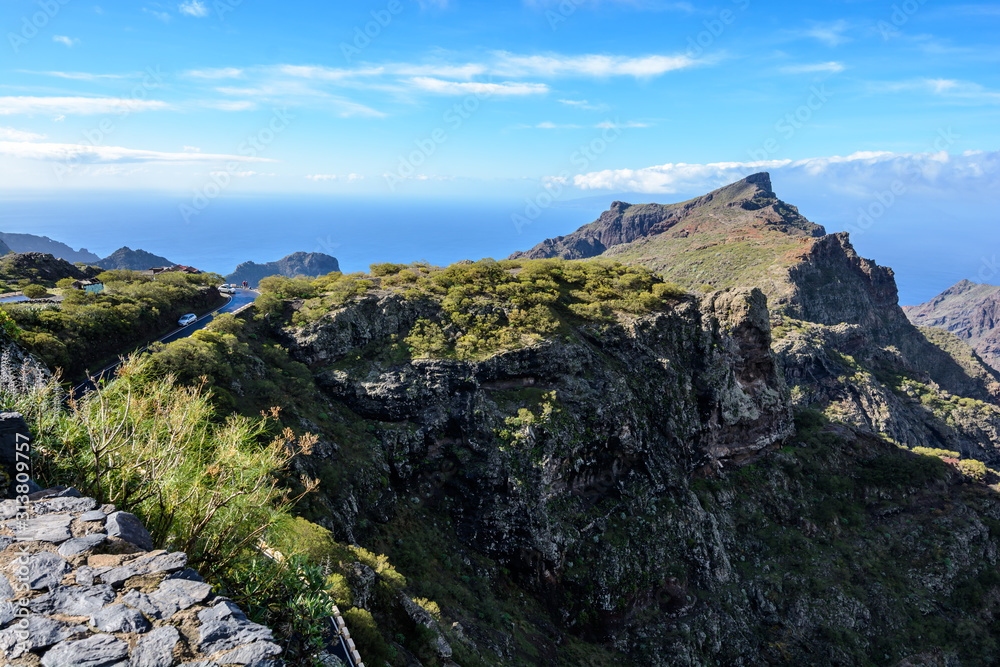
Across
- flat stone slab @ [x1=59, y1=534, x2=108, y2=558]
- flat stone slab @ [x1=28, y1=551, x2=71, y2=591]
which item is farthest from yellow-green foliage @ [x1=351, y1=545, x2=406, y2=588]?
flat stone slab @ [x1=28, y1=551, x2=71, y2=591]

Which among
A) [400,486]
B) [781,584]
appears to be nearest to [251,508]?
[400,486]

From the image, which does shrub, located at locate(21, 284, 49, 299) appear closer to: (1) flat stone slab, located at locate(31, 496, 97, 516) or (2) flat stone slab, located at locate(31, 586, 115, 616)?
(1) flat stone slab, located at locate(31, 496, 97, 516)

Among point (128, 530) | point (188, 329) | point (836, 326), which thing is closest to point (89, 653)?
point (128, 530)

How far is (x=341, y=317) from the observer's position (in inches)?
1147

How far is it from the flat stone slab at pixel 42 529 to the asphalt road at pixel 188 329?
2165 millimetres

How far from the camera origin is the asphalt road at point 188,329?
18.5m

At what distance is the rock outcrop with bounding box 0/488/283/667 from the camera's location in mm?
4559

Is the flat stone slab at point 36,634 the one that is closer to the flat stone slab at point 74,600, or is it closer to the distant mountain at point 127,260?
the flat stone slab at point 74,600

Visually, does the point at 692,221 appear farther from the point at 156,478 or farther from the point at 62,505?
the point at 62,505

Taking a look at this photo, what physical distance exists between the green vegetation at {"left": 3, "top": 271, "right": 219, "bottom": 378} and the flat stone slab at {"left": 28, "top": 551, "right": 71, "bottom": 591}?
54.1ft

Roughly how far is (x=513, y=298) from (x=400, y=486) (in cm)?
1450

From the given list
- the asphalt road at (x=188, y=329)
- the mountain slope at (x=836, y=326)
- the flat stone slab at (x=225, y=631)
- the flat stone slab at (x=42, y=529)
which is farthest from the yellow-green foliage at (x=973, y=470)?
the asphalt road at (x=188, y=329)

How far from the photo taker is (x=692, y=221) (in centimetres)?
13600

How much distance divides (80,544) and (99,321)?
2169cm
